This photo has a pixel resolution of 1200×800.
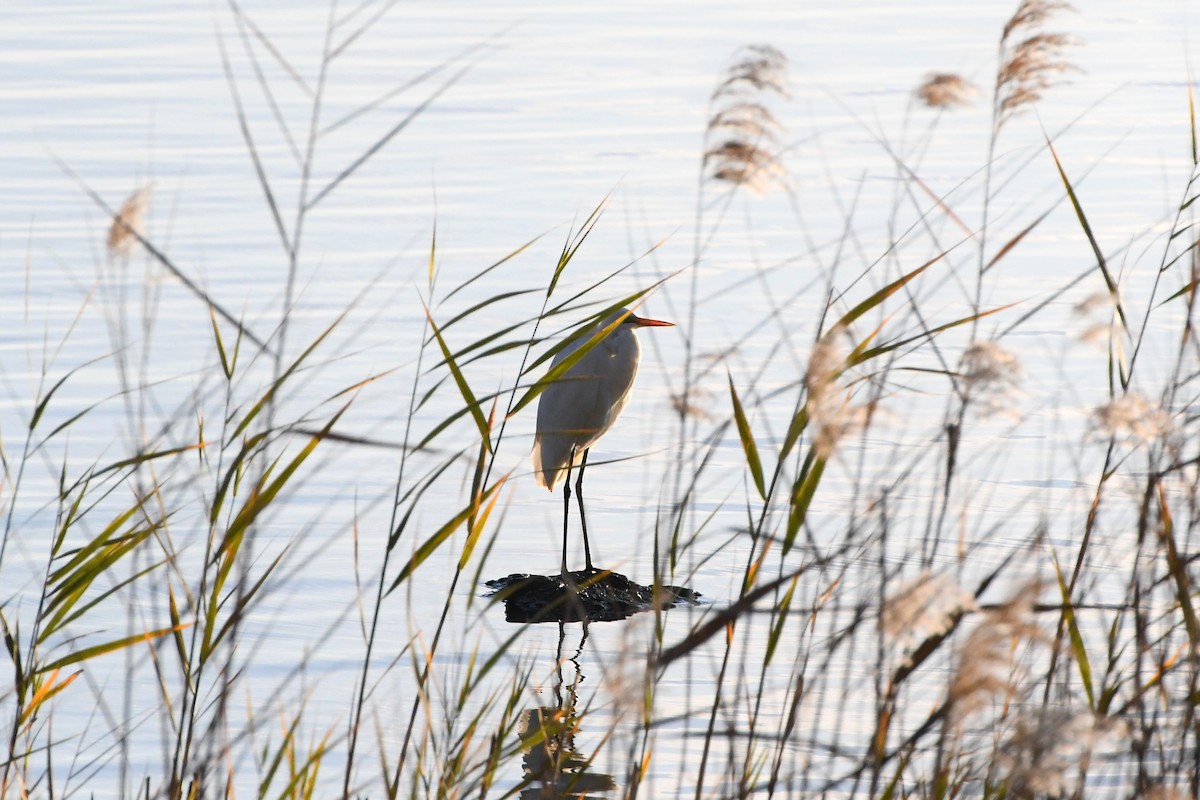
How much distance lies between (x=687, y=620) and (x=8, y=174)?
6718 millimetres

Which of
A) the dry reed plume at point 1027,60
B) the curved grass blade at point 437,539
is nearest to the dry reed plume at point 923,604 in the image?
the curved grass blade at point 437,539

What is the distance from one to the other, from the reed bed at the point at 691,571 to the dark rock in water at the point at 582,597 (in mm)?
88

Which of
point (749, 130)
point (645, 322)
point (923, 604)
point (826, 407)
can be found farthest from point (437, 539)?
point (645, 322)

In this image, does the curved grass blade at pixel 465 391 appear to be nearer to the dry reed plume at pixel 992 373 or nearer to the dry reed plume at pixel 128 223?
the dry reed plume at pixel 128 223

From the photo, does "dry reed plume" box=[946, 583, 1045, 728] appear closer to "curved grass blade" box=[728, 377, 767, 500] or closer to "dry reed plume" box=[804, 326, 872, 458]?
"dry reed plume" box=[804, 326, 872, 458]

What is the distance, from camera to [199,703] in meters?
3.98

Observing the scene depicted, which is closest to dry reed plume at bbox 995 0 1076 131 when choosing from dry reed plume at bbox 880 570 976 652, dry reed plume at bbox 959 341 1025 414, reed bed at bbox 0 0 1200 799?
reed bed at bbox 0 0 1200 799

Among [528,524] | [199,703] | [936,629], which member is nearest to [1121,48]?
[528,524]

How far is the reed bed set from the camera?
2369mm

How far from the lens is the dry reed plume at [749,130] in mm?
2625

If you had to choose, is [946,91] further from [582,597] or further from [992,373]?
[582,597]

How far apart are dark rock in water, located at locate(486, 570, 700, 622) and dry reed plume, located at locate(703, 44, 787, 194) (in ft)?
8.42

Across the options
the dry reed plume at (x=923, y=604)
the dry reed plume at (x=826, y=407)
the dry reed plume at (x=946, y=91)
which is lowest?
the dry reed plume at (x=923, y=604)

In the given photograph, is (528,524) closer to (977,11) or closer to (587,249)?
(587,249)
